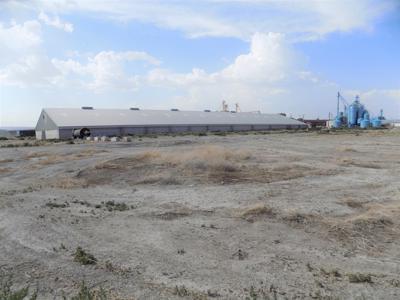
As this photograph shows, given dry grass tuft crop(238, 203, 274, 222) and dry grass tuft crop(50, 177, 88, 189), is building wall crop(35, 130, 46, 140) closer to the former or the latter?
dry grass tuft crop(50, 177, 88, 189)

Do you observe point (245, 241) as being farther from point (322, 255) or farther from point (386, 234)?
point (386, 234)

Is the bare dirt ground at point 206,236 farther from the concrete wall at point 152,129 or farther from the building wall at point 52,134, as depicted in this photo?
the concrete wall at point 152,129

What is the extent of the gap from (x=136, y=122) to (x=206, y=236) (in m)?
77.3

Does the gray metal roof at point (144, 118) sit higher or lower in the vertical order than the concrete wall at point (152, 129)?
higher

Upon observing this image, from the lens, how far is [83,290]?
5.80 meters

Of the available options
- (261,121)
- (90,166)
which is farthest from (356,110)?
(90,166)

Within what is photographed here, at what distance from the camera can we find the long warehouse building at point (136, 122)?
7338 cm

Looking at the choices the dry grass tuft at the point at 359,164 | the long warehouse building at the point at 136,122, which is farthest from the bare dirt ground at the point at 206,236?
the long warehouse building at the point at 136,122

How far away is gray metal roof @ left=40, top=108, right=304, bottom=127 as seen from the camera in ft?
247

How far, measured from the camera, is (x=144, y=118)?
89.4m

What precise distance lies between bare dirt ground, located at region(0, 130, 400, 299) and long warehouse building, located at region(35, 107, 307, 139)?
54985mm

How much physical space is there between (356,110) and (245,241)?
123945 millimetres

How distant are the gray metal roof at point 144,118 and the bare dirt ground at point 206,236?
193ft

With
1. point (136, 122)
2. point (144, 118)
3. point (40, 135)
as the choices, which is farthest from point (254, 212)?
point (144, 118)
